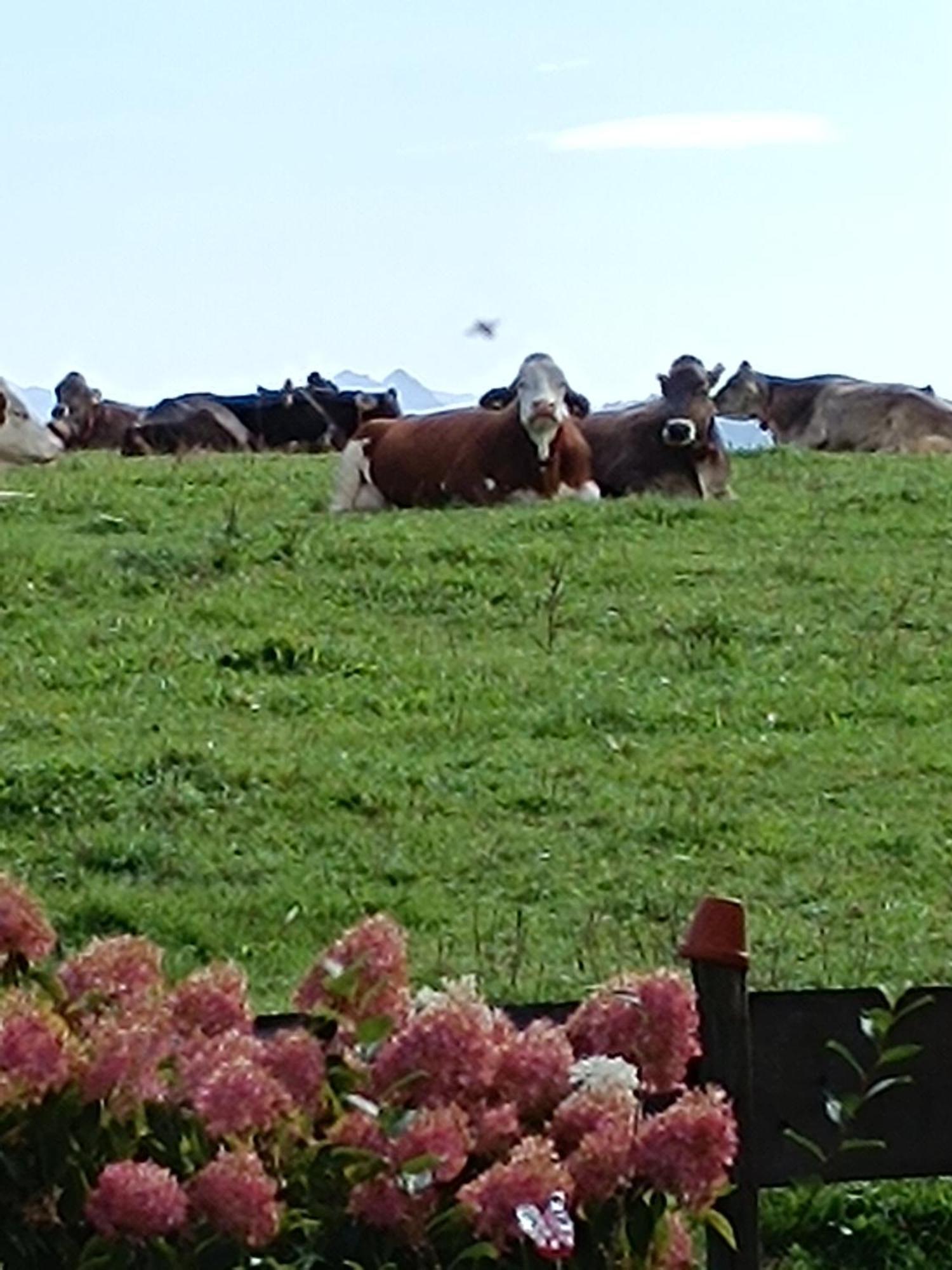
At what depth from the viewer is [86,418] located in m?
32.8

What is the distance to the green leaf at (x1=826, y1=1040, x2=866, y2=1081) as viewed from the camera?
4.34 metres

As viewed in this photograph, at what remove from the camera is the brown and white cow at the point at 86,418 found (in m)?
32.3

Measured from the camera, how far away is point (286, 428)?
3334 centimetres

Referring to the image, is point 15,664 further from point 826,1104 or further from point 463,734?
point 826,1104

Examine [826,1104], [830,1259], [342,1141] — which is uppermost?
[342,1141]

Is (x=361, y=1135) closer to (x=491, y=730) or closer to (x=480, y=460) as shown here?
(x=491, y=730)

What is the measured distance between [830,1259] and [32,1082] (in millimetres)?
2856

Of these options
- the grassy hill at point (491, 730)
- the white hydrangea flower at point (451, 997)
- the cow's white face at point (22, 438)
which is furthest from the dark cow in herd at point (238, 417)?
the white hydrangea flower at point (451, 997)

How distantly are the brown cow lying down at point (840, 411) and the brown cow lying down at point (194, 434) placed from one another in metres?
5.44

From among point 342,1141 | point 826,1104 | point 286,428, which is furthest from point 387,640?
point 286,428

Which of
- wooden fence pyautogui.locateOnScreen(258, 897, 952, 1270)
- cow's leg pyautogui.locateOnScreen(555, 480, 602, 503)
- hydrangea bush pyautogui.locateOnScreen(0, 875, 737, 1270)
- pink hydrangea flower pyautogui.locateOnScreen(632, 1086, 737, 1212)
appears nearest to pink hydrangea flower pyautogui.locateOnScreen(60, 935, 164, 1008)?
hydrangea bush pyautogui.locateOnScreen(0, 875, 737, 1270)

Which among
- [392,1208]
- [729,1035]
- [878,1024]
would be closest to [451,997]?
[392,1208]

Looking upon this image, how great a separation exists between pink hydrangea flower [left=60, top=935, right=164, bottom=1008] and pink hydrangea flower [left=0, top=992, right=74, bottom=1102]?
26 centimetres

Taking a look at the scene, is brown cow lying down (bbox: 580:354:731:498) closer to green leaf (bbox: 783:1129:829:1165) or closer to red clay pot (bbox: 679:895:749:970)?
green leaf (bbox: 783:1129:829:1165)
